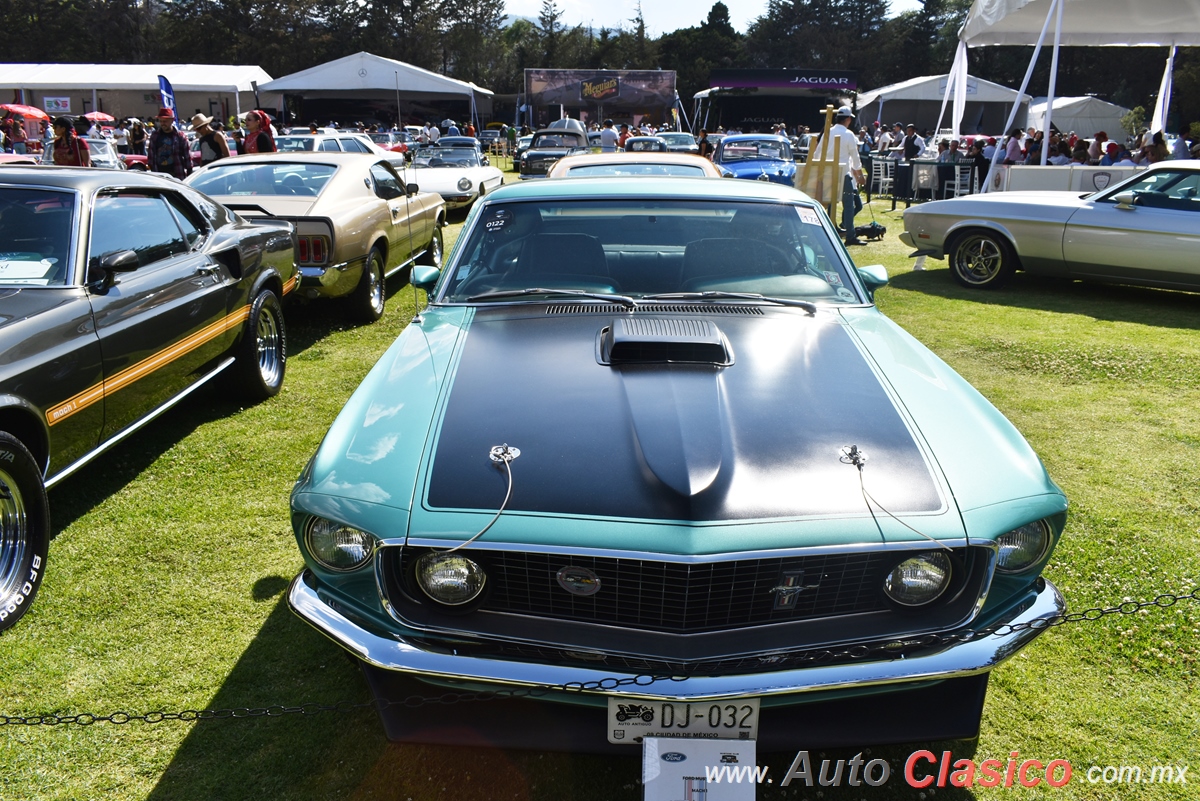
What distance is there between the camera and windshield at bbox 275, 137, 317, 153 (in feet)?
52.1

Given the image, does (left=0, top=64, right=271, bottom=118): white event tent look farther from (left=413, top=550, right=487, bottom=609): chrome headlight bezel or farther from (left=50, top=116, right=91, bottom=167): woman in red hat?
(left=413, top=550, right=487, bottom=609): chrome headlight bezel

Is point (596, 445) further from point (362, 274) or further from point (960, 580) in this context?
point (362, 274)

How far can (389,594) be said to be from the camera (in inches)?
86.0

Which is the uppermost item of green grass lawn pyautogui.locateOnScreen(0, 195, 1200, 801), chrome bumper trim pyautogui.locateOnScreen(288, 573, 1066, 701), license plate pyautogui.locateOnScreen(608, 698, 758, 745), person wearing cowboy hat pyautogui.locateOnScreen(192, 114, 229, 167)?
person wearing cowboy hat pyautogui.locateOnScreen(192, 114, 229, 167)

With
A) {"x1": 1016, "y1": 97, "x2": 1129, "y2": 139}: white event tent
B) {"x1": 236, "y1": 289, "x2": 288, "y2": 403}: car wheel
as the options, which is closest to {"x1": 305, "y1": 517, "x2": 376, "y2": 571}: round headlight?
{"x1": 236, "y1": 289, "x2": 288, "y2": 403}: car wheel

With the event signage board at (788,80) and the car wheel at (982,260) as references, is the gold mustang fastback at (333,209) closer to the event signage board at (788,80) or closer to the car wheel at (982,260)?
the car wheel at (982,260)

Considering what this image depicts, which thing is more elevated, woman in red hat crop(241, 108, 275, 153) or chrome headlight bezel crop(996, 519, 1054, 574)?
woman in red hat crop(241, 108, 275, 153)

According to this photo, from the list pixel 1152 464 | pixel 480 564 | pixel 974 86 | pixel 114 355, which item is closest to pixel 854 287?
pixel 480 564

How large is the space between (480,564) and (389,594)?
250mm

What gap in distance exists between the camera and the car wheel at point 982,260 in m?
9.52

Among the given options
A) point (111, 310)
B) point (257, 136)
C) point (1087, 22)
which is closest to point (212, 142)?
point (257, 136)

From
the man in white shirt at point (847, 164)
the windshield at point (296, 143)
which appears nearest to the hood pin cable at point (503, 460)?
the man in white shirt at point (847, 164)

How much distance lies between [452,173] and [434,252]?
17.9 ft

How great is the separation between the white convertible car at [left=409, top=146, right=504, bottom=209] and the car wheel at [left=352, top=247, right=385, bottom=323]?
5.35 metres
